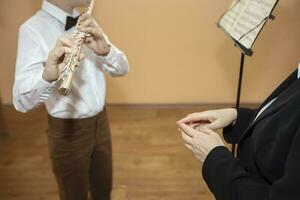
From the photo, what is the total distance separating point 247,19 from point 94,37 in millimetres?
760

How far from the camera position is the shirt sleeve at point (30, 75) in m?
1.15

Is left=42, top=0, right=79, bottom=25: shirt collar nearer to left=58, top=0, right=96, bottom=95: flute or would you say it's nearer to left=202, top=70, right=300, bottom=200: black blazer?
left=58, top=0, right=96, bottom=95: flute

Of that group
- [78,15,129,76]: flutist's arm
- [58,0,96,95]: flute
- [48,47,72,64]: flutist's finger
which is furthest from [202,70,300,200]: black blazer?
[78,15,129,76]: flutist's arm

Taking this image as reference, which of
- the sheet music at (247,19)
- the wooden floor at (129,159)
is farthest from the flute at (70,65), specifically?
the wooden floor at (129,159)

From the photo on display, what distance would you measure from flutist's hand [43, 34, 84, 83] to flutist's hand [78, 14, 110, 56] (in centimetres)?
11

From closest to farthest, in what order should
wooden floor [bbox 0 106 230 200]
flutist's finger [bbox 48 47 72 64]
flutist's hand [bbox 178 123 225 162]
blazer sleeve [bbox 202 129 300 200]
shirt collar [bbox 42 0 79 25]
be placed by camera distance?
1. blazer sleeve [bbox 202 129 300 200]
2. flutist's hand [bbox 178 123 225 162]
3. flutist's finger [bbox 48 47 72 64]
4. shirt collar [bbox 42 0 79 25]
5. wooden floor [bbox 0 106 230 200]

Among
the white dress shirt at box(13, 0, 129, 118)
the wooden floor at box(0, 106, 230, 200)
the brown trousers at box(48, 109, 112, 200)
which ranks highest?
the white dress shirt at box(13, 0, 129, 118)

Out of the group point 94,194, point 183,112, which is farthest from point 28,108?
point 183,112

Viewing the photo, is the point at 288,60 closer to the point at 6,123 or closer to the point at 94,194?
the point at 94,194

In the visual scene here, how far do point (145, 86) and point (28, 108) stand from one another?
1588 mm

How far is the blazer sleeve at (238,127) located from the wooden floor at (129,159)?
94cm

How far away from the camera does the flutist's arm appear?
1.22 metres

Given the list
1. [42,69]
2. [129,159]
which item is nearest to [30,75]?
[42,69]

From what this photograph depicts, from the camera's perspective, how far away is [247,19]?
5.41 feet
